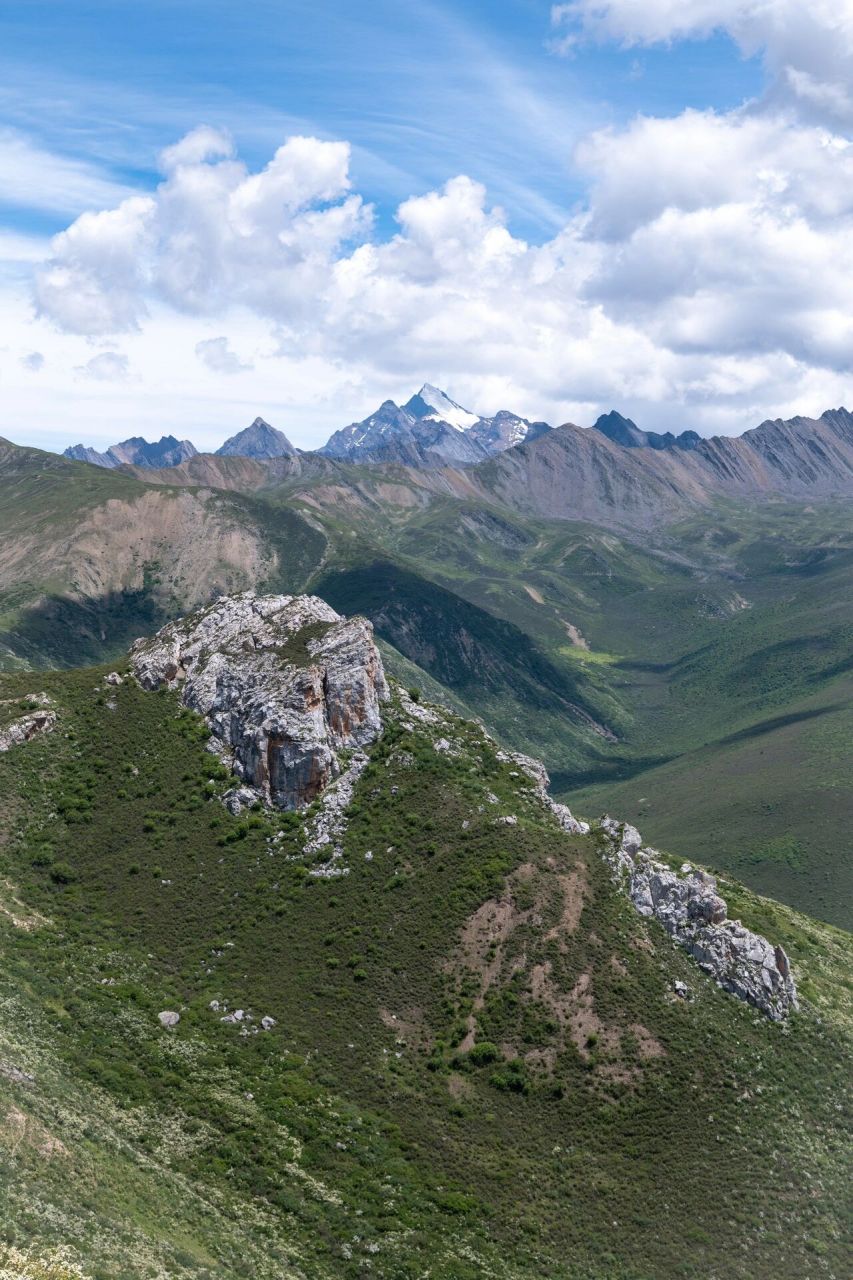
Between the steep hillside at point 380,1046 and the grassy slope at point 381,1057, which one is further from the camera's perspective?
the steep hillside at point 380,1046

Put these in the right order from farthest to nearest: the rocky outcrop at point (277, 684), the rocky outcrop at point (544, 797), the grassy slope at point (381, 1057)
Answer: the rocky outcrop at point (544, 797) → the rocky outcrop at point (277, 684) → the grassy slope at point (381, 1057)

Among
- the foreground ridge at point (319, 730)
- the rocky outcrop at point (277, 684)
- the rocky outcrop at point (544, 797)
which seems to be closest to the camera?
the foreground ridge at point (319, 730)

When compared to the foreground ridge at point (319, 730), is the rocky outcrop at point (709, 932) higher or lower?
lower

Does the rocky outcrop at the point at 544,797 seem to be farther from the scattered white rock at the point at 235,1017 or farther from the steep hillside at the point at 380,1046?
the scattered white rock at the point at 235,1017

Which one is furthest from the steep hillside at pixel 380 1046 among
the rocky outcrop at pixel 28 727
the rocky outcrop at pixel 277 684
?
the rocky outcrop at pixel 277 684

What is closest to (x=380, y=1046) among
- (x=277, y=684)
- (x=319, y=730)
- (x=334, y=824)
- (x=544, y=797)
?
(x=334, y=824)

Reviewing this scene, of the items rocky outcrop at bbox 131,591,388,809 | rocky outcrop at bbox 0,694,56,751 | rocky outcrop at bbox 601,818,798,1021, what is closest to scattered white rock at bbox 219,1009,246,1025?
rocky outcrop at bbox 131,591,388,809
